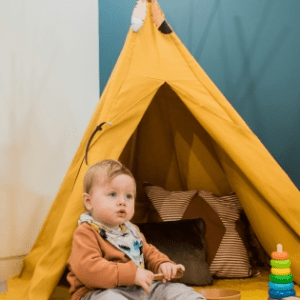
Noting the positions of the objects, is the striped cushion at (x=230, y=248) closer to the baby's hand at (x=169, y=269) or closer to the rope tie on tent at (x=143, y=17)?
the baby's hand at (x=169, y=269)

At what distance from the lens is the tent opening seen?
2199 mm

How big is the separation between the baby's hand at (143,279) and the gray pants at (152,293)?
6 centimetres

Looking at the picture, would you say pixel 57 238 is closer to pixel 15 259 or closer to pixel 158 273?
pixel 158 273

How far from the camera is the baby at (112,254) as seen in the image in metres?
1.24

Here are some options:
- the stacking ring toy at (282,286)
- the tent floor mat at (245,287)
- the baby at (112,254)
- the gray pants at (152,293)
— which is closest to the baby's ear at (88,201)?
the baby at (112,254)

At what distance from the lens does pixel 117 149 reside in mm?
1672

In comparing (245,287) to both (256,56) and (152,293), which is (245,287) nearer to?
(152,293)

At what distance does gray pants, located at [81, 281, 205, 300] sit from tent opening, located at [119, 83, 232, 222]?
80cm

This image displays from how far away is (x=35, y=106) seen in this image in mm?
2252

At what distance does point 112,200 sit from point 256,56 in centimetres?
159

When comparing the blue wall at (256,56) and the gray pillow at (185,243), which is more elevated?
the blue wall at (256,56)

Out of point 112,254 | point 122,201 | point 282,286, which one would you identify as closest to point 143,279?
point 112,254

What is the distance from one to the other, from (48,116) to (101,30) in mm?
813

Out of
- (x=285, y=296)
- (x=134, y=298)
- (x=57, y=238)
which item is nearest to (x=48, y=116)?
(x=57, y=238)
